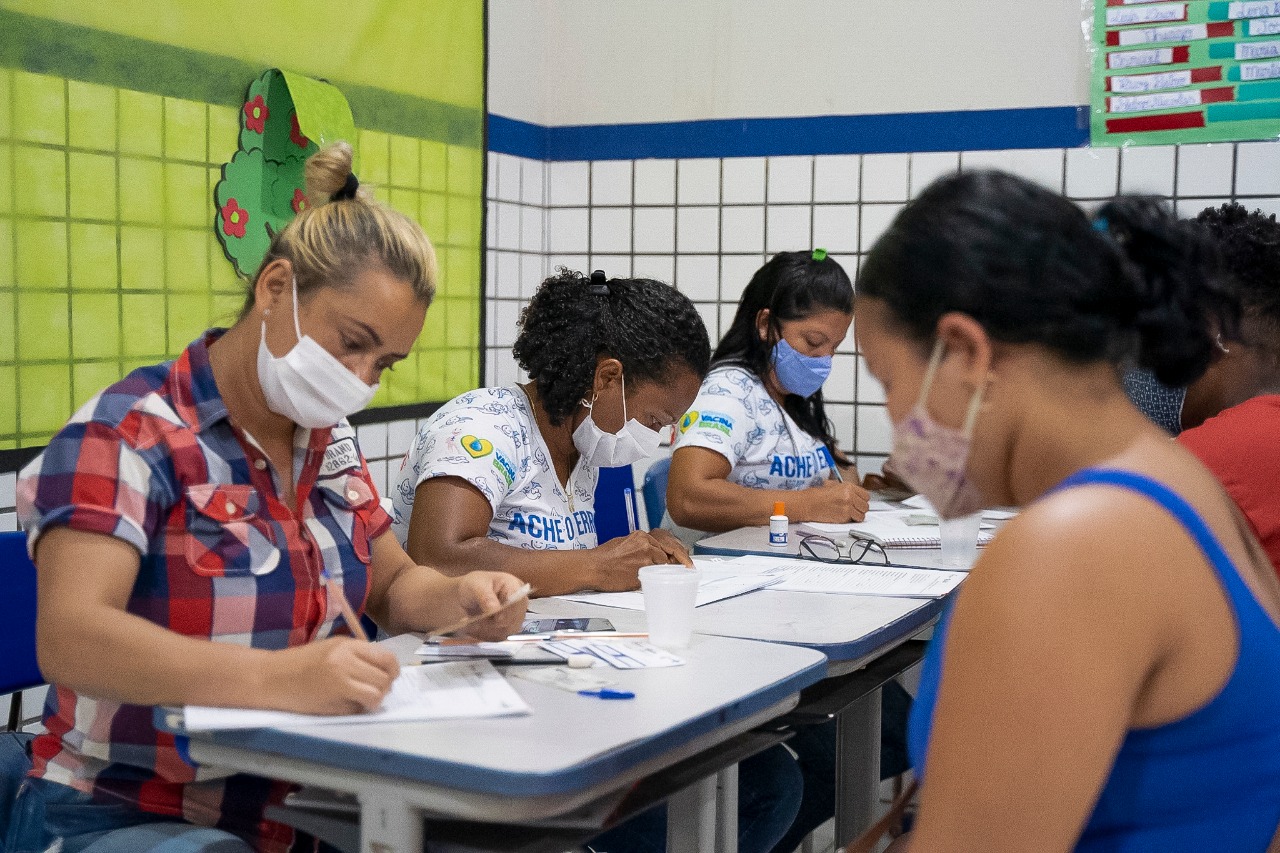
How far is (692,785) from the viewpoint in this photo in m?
1.68

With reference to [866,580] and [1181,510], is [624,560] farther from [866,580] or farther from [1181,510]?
[1181,510]

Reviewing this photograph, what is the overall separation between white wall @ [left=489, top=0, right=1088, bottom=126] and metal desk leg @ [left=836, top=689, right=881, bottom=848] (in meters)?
2.35

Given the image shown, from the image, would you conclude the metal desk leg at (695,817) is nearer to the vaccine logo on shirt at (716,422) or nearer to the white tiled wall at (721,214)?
the vaccine logo on shirt at (716,422)

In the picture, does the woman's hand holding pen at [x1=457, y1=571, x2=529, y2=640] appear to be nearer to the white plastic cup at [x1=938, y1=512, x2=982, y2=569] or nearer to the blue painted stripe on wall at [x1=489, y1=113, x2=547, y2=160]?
the white plastic cup at [x1=938, y1=512, x2=982, y2=569]

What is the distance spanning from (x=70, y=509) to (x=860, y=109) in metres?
3.28

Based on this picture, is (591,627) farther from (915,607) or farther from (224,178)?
(224,178)

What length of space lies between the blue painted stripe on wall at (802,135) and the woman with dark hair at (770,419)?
75 cm

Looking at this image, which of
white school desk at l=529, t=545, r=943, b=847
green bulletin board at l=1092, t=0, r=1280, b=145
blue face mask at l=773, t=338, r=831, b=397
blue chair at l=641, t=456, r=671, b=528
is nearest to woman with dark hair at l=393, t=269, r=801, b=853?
white school desk at l=529, t=545, r=943, b=847

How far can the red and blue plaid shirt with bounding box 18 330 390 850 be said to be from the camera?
1.57m

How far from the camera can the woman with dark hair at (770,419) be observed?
3.25 metres

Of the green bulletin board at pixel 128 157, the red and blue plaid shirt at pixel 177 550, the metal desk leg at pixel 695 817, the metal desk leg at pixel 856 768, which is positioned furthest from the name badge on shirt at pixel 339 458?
the metal desk leg at pixel 856 768

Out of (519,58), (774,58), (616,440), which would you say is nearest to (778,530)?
(616,440)

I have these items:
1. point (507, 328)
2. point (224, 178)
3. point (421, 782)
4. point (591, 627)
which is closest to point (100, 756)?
point (421, 782)

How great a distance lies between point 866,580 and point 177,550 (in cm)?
137
